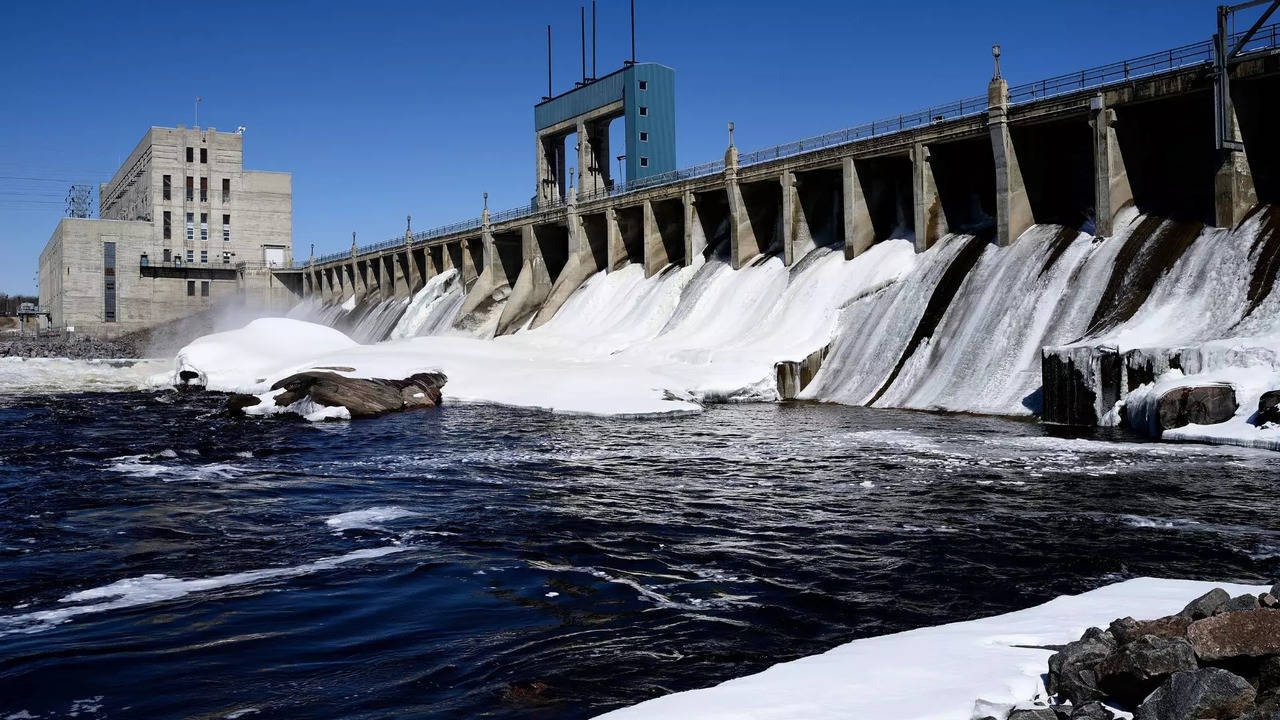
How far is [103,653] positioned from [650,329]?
40187 mm

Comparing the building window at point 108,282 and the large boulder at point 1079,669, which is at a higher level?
the building window at point 108,282

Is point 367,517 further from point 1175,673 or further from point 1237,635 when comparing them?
point 1237,635

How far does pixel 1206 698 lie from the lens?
5.68m

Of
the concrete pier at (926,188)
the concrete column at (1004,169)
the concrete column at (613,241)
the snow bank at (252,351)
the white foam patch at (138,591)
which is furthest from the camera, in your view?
the concrete column at (613,241)

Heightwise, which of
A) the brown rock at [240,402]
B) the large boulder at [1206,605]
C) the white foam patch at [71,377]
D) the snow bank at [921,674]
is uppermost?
the white foam patch at [71,377]

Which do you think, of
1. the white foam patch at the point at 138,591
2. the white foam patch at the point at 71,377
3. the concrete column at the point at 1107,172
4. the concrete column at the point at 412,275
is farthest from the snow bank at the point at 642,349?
the concrete column at the point at 412,275

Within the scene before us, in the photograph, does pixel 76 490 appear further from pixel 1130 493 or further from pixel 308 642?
pixel 1130 493

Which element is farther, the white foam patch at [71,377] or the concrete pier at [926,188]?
the white foam patch at [71,377]

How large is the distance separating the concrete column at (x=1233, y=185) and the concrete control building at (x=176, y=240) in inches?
3984

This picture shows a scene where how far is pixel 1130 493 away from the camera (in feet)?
52.7

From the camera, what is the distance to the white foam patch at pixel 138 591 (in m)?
10.0

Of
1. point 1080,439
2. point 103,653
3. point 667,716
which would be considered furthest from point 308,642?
point 1080,439

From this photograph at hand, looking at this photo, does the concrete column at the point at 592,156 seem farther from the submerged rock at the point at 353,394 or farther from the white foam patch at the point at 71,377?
the submerged rock at the point at 353,394

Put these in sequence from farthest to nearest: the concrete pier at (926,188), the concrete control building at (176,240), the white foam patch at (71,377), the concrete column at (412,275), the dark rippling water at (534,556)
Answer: the concrete control building at (176,240)
the concrete column at (412,275)
the white foam patch at (71,377)
the concrete pier at (926,188)
the dark rippling water at (534,556)
